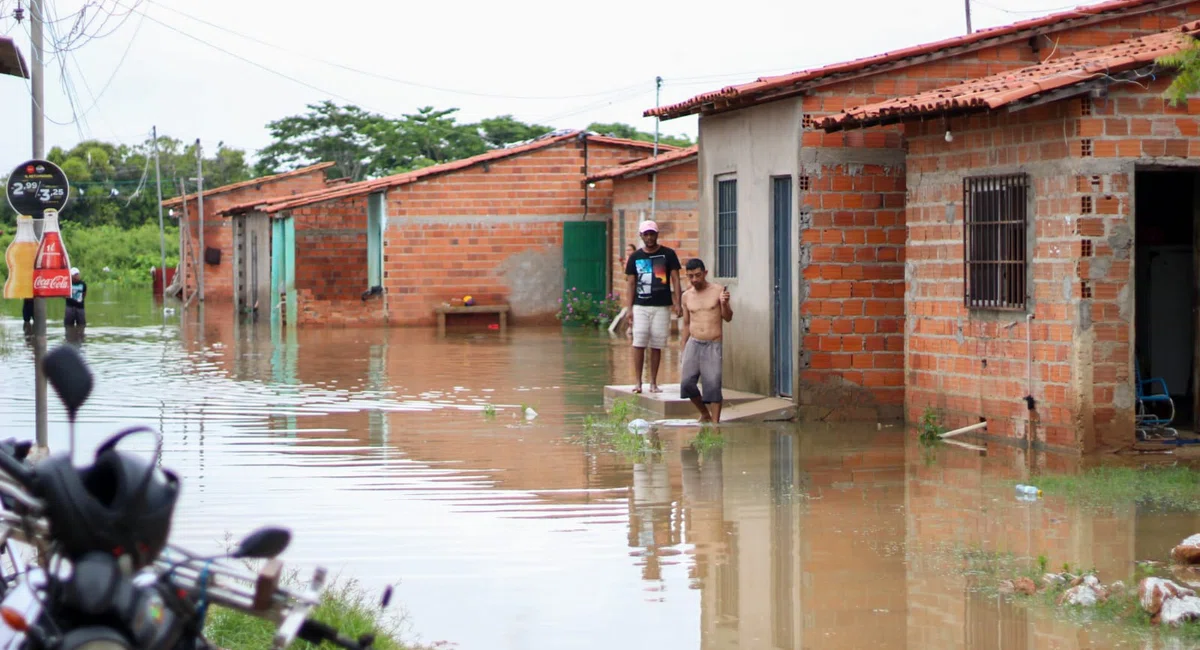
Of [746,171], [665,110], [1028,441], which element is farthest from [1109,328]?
[665,110]

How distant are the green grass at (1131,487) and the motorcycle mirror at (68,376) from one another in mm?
7869

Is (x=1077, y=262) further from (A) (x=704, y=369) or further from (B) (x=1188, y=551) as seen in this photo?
(B) (x=1188, y=551)

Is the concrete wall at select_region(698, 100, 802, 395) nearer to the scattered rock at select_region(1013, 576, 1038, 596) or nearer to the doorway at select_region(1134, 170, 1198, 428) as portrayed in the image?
the doorway at select_region(1134, 170, 1198, 428)

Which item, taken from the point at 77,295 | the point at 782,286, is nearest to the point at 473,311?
the point at 77,295

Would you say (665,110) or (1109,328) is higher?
(665,110)

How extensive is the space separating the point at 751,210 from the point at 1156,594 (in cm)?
943

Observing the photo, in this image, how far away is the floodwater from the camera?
6.94 meters

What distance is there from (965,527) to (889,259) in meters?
5.86

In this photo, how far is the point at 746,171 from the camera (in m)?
16.0

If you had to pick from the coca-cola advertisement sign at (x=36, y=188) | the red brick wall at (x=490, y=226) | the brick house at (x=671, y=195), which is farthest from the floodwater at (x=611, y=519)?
the red brick wall at (x=490, y=226)

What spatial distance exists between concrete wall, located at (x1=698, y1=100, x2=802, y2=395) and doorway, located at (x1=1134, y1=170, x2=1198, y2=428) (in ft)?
10.9

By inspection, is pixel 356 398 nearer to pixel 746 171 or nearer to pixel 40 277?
pixel 746 171

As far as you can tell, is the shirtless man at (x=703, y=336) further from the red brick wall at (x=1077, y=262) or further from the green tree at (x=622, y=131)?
the green tree at (x=622, y=131)

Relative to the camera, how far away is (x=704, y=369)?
14102mm
